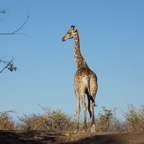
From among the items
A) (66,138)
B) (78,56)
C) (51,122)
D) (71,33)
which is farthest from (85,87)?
(51,122)

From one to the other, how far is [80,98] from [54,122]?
21987 millimetres

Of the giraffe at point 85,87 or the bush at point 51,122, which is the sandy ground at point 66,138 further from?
the bush at point 51,122

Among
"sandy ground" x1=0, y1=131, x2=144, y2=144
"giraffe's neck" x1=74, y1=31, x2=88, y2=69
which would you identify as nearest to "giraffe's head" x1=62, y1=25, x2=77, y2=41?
"giraffe's neck" x1=74, y1=31, x2=88, y2=69

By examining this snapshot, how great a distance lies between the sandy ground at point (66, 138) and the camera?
1151cm

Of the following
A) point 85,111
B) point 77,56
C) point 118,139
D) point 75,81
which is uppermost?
point 77,56

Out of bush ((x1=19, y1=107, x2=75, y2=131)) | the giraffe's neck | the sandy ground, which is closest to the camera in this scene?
the sandy ground

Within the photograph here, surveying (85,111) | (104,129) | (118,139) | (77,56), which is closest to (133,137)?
(118,139)

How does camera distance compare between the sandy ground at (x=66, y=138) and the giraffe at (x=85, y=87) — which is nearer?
the sandy ground at (x=66, y=138)

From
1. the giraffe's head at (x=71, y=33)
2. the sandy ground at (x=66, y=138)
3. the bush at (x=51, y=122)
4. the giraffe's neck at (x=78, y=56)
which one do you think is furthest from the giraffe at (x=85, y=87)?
the bush at (x=51, y=122)

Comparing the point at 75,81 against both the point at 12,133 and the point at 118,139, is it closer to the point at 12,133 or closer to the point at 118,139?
the point at 12,133

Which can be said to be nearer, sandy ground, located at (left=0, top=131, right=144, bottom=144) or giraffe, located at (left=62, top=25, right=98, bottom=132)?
sandy ground, located at (left=0, top=131, right=144, bottom=144)

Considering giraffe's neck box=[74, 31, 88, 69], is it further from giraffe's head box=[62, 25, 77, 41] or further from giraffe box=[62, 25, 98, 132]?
giraffe box=[62, 25, 98, 132]

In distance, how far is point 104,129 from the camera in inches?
1409

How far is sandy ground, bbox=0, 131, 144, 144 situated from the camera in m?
11.5
